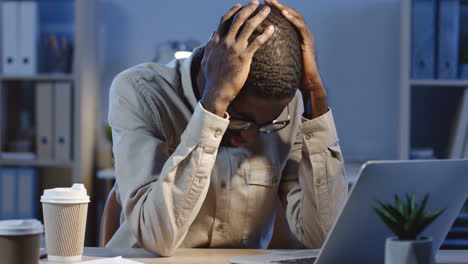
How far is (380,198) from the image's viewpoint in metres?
0.97

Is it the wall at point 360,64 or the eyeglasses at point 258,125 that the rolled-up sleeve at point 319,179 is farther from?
the wall at point 360,64

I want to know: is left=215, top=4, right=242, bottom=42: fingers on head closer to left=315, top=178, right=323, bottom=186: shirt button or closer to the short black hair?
the short black hair

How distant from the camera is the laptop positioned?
3.11ft

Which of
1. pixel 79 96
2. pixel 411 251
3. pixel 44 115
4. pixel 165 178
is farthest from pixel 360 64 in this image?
pixel 411 251

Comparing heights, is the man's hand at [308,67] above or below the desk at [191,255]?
above

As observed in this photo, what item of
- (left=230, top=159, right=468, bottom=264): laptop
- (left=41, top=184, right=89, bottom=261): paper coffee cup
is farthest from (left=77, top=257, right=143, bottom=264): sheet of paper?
(left=230, top=159, right=468, bottom=264): laptop

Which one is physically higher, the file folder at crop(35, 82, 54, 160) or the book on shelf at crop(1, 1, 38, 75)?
the book on shelf at crop(1, 1, 38, 75)

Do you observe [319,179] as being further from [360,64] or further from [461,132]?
[360,64]

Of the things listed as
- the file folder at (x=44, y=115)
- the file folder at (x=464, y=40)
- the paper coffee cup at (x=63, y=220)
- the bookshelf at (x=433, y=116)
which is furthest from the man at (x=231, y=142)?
the file folder at (x=44, y=115)

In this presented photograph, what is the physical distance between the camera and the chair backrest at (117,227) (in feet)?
4.83

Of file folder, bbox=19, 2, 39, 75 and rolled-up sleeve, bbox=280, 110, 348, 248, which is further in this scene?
file folder, bbox=19, 2, 39, 75

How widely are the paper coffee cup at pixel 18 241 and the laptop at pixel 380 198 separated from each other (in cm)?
34

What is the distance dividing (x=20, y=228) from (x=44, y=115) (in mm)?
2170

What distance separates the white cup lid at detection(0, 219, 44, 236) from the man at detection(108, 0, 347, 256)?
258 mm
